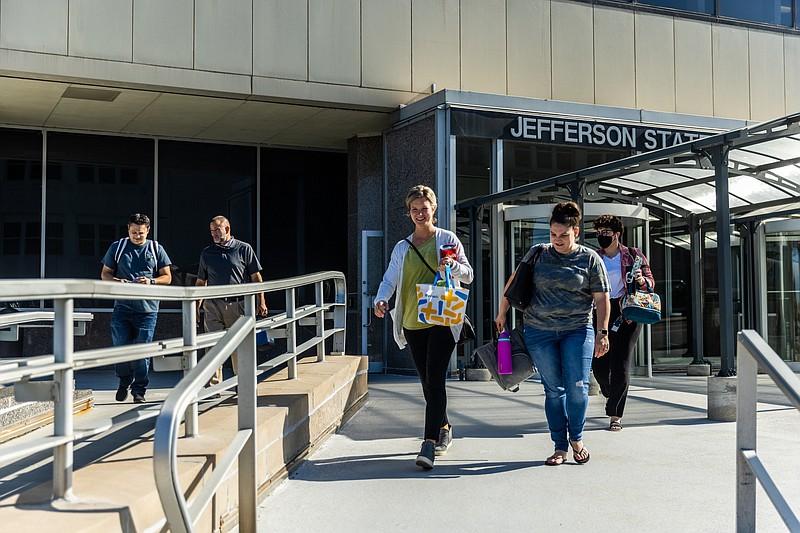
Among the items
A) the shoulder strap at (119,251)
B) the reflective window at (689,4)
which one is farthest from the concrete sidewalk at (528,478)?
the reflective window at (689,4)

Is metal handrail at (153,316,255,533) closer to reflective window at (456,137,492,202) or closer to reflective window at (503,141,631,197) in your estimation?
reflective window at (456,137,492,202)

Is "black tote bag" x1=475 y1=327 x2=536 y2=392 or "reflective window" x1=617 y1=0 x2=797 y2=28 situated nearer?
"black tote bag" x1=475 y1=327 x2=536 y2=392

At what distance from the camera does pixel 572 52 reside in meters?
13.5

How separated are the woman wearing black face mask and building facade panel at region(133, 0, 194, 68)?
685cm

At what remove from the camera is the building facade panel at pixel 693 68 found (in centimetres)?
1425

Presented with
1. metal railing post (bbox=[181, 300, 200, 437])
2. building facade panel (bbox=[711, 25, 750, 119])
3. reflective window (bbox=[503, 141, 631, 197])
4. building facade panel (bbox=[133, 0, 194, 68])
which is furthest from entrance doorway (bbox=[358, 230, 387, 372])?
metal railing post (bbox=[181, 300, 200, 437])

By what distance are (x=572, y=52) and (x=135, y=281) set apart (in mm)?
8573

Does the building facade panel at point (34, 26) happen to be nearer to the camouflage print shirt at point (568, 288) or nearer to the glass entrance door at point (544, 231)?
the glass entrance door at point (544, 231)

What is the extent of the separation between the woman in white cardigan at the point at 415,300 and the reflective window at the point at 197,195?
30.3 ft

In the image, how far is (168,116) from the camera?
1308 centimetres

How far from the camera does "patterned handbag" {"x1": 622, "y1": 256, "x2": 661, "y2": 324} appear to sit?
257 inches

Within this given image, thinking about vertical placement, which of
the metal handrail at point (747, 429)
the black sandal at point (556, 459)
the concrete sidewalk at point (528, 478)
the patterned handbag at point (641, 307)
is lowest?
the concrete sidewalk at point (528, 478)

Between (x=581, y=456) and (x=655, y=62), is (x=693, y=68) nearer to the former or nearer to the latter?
(x=655, y=62)

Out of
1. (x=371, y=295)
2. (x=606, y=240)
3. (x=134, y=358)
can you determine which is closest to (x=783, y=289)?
(x=371, y=295)
